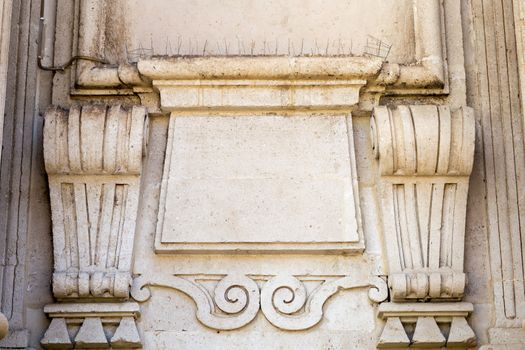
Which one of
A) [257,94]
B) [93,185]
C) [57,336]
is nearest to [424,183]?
[257,94]

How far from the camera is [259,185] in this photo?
273 inches

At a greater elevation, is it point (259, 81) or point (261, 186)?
point (259, 81)

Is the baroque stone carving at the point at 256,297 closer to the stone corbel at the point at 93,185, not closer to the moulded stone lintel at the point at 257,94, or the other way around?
the stone corbel at the point at 93,185

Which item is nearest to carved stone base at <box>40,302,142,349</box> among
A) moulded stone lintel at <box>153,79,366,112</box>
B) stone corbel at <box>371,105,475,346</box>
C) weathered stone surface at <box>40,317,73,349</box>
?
weathered stone surface at <box>40,317,73,349</box>

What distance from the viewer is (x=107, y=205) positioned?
6875 millimetres

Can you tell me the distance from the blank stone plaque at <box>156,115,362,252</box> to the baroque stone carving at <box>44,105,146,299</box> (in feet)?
0.61

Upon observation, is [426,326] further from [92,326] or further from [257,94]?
[92,326]

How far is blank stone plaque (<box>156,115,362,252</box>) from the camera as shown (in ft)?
22.3

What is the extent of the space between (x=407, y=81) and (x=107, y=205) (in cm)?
165

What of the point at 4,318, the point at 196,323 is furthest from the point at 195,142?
the point at 4,318

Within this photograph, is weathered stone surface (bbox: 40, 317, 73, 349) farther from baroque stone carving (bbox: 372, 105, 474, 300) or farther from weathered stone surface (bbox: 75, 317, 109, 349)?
baroque stone carving (bbox: 372, 105, 474, 300)

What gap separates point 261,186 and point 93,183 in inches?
32.7

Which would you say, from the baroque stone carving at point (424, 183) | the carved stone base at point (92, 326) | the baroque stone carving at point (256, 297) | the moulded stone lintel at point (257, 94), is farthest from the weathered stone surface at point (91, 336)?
the baroque stone carving at point (424, 183)

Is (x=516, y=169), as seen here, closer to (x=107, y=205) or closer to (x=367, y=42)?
(x=367, y=42)
